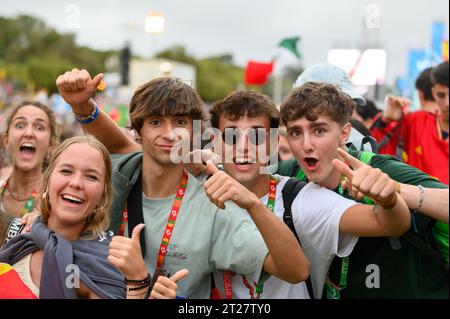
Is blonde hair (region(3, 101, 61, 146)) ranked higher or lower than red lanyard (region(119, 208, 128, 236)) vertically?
higher

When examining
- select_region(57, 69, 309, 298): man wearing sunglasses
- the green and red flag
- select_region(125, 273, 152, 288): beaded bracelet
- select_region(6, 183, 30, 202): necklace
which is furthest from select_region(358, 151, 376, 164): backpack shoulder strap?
the green and red flag

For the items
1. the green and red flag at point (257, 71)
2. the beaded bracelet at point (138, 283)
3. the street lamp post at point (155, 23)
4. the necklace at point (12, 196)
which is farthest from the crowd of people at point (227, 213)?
the street lamp post at point (155, 23)

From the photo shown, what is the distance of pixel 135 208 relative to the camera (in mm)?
2795

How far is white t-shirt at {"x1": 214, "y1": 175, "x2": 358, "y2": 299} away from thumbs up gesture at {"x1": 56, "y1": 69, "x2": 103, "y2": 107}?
1.12 meters

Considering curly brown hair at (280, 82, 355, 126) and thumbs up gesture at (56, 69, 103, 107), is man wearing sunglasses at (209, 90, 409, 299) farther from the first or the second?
thumbs up gesture at (56, 69, 103, 107)

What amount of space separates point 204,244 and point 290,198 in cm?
49

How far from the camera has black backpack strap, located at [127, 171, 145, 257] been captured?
273 centimetres

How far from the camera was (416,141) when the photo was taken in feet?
15.0

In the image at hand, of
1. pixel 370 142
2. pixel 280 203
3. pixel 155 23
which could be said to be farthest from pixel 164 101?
pixel 155 23

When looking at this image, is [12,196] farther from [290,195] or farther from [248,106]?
[290,195]

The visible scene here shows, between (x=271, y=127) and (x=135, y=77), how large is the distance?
47.9m

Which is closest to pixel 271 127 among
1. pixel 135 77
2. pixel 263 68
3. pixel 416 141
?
pixel 416 141
